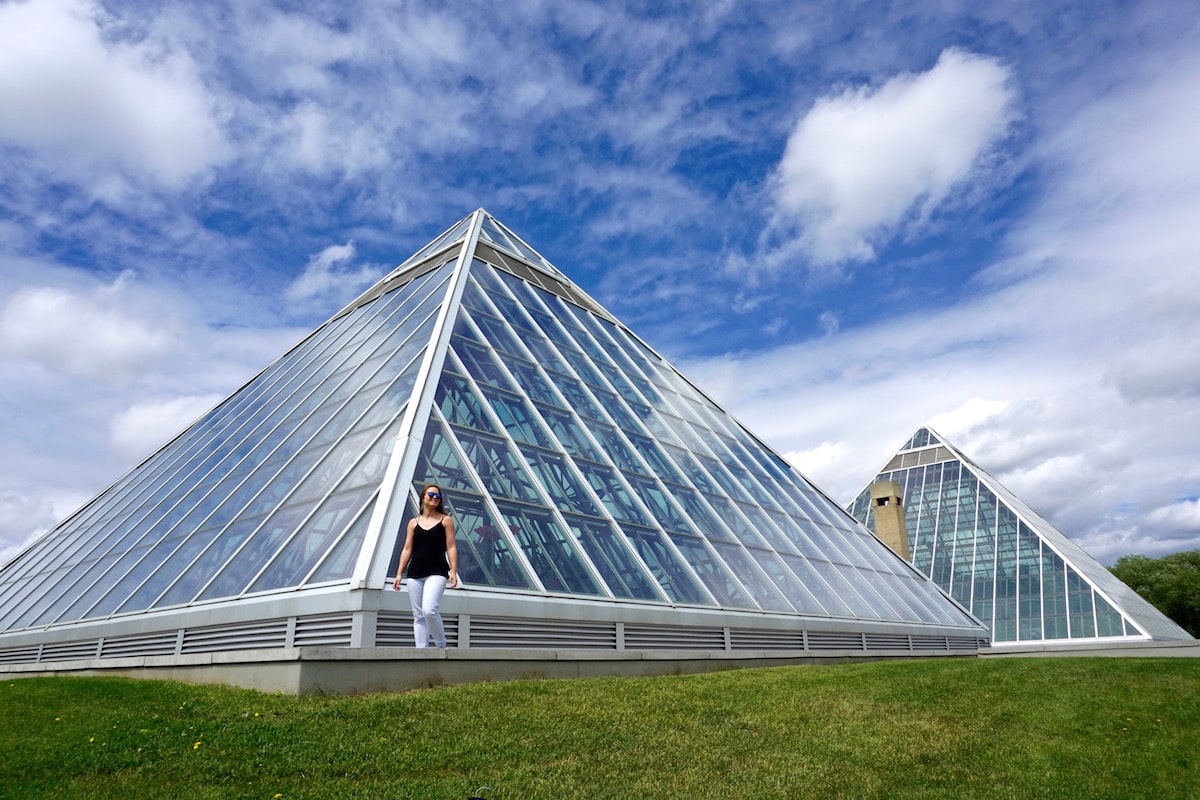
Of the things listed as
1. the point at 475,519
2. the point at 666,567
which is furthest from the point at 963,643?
the point at 475,519

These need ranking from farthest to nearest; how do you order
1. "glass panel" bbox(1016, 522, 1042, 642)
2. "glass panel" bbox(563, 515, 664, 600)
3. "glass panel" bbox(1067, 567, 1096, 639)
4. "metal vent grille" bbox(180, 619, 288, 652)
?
"glass panel" bbox(1016, 522, 1042, 642), "glass panel" bbox(1067, 567, 1096, 639), "glass panel" bbox(563, 515, 664, 600), "metal vent grille" bbox(180, 619, 288, 652)

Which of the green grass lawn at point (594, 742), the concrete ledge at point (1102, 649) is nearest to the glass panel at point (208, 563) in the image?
the green grass lawn at point (594, 742)

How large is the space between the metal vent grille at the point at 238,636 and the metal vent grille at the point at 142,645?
0.47 meters

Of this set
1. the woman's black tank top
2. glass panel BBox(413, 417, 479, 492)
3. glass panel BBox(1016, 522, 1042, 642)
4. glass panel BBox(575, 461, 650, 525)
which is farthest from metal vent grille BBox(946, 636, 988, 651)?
the woman's black tank top

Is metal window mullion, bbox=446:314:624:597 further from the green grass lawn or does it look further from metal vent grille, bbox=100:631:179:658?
metal vent grille, bbox=100:631:179:658

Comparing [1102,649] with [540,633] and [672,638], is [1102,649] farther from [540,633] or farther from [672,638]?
[540,633]

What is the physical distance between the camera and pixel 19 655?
15445 millimetres

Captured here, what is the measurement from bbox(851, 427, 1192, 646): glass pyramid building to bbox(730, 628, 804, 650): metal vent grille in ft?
86.2

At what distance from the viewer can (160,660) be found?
10305mm

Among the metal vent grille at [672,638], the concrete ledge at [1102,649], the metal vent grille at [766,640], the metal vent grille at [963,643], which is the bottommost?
the concrete ledge at [1102,649]

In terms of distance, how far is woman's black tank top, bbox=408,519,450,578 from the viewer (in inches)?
372

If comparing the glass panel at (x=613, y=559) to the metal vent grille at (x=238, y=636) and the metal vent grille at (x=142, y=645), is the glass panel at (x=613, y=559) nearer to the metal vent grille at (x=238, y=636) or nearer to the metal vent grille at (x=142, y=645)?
the metal vent grille at (x=238, y=636)

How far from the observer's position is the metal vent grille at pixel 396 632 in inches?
377

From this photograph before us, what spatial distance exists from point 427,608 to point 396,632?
0.76m
